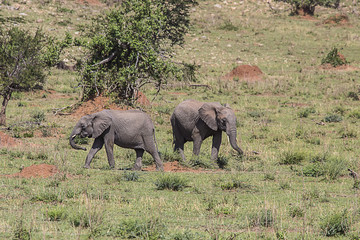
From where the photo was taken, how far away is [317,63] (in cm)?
4309

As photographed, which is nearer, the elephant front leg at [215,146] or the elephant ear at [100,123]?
the elephant ear at [100,123]

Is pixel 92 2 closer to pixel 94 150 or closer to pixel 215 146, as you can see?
pixel 215 146

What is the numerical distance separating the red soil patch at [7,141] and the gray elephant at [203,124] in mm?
5464

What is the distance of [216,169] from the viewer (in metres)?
15.8

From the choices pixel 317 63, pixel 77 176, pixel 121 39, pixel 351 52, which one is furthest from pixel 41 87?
pixel 351 52

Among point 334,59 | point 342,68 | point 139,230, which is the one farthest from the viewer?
point 334,59

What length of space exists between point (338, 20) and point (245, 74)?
24262 mm

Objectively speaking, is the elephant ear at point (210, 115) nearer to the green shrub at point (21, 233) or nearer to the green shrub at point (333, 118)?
the green shrub at point (21, 233)

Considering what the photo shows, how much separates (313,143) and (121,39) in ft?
30.6

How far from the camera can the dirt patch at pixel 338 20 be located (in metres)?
56.6

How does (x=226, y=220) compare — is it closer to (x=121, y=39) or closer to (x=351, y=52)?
(x=121, y=39)

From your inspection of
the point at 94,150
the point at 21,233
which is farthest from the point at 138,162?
the point at 21,233

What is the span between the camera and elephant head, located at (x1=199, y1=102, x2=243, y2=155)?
52.4 ft

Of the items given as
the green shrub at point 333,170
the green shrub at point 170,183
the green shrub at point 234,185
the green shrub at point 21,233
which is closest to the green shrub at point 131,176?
the green shrub at point 170,183
